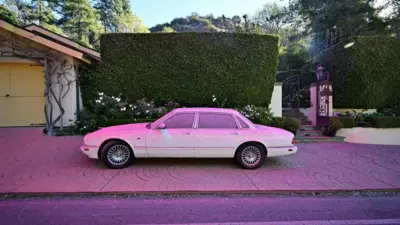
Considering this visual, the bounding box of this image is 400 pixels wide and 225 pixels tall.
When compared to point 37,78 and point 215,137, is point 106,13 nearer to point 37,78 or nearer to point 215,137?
point 37,78

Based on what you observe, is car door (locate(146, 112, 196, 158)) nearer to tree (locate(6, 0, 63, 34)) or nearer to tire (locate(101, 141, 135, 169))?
tire (locate(101, 141, 135, 169))

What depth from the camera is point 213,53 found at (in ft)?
36.9

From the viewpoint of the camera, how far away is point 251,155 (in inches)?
235

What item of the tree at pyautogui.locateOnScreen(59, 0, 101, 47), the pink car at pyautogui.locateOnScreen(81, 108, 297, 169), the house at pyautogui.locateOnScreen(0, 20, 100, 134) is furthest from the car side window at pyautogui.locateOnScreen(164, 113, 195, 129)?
the tree at pyautogui.locateOnScreen(59, 0, 101, 47)

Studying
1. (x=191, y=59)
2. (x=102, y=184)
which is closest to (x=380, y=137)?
(x=191, y=59)

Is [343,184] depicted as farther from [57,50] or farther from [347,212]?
[57,50]

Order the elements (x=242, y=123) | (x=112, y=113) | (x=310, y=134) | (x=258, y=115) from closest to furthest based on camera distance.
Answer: (x=242, y=123) < (x=112, y=113) < (x=258, y=115) < (x=310, y=134)

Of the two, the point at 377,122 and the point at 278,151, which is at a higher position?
the point at 377,122

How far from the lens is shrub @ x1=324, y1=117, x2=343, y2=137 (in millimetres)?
10312

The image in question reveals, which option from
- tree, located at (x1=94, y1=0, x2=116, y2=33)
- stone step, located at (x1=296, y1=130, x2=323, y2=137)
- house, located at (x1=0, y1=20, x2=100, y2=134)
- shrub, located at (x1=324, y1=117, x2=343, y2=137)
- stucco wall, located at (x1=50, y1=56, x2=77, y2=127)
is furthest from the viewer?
tree, located at (x1=94, y1=0, x2=116, y2=33)

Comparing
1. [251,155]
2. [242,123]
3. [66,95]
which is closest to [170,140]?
[242,123]

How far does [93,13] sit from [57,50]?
85.1 feet

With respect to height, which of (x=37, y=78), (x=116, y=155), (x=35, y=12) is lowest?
(x=116, y=155)

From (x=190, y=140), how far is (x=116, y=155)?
64.4 inches
